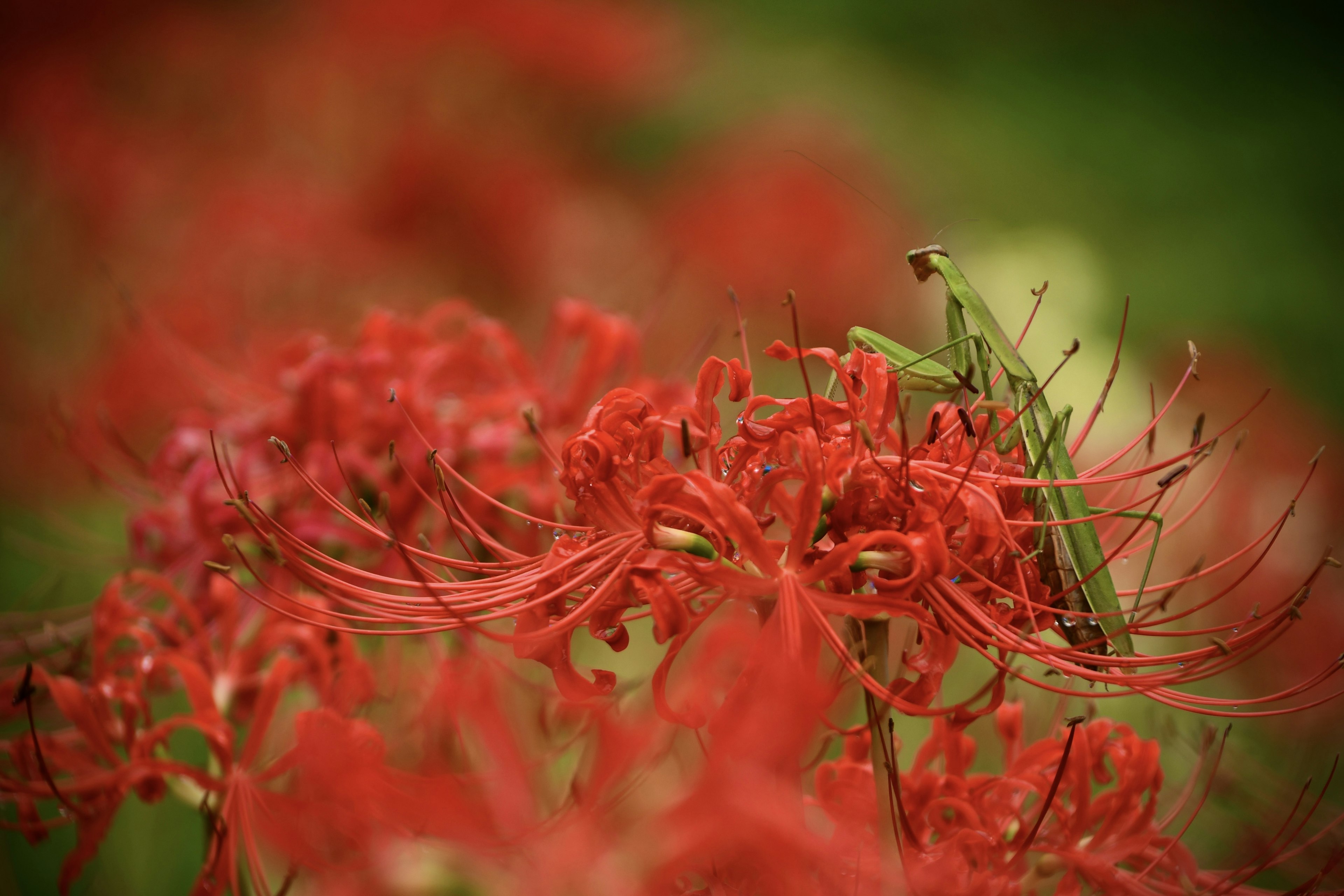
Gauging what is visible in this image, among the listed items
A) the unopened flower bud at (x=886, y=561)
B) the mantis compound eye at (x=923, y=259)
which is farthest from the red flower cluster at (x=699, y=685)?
the mantis compound eye at (x=923, y=259)

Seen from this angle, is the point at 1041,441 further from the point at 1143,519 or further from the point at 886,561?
the point at 886,561

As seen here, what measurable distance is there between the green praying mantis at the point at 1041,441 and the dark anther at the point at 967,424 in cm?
2

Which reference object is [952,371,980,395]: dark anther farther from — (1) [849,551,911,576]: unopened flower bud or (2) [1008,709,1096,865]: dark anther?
(2) [1008,709,1096,865]: dark anther

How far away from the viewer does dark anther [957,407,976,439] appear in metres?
0.71

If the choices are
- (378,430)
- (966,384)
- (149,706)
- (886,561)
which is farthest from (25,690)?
(966,384)

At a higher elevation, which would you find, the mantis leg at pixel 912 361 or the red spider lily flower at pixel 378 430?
the mantis leg at pixel 912 361

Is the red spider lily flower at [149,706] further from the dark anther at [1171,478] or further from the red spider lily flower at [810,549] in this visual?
the dark anther at [1171,478]

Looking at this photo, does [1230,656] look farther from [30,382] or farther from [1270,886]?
[30,382]

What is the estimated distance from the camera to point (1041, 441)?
84cm

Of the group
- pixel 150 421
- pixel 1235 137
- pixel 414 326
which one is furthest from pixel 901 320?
pixel 1235 137

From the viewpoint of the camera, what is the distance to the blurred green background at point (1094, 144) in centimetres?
282

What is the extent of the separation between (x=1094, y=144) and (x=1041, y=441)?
3232 millimetres

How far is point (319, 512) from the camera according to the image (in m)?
1.24

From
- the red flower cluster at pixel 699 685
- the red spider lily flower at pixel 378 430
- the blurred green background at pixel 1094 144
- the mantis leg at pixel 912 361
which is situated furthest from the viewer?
the blurred green background at pixel 1094 144
